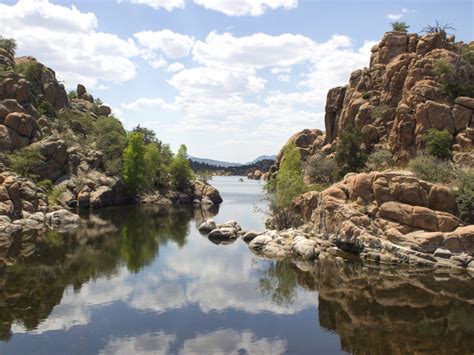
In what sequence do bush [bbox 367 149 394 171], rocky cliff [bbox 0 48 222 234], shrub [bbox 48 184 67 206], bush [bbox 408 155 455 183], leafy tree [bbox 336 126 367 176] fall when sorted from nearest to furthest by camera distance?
bush [bbox 408 155 455 183], rocky cliff [bbox 0 48 222 234], bush [bbox 367 149 394 171], leafy tree [bbox 336 126 367 176], shrub [bbox 48 184 67 206]

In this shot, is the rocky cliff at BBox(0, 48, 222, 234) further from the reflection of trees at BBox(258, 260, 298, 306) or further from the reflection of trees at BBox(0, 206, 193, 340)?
the reflection of trees at BBox(258, 260, 298, 306)

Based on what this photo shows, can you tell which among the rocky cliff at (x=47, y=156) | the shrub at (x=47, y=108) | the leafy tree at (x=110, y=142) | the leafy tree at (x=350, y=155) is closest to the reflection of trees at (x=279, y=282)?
the leafy tree at (x=350, y=155)

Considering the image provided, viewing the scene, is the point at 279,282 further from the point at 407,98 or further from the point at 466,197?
the point at 407,98

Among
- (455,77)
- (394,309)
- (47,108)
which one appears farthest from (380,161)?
(47,108)

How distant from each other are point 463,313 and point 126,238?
4133 centimetres

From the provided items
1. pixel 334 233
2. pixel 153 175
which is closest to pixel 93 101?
pixel 153 175

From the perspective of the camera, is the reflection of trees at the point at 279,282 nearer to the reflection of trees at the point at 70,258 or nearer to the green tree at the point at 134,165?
the reflection of trees at the point at 70,258

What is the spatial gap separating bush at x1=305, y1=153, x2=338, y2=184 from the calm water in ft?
95.6

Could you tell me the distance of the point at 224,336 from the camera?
84.5 feet

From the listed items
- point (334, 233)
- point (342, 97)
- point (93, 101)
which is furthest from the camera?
point (93, 101)

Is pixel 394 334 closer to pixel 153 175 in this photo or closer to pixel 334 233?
pixel 334 233

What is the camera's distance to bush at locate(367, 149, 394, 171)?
66125 millimetres

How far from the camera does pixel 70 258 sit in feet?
145

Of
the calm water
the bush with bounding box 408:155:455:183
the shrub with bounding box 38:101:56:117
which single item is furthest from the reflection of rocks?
the shrub with bounding box 38:101:56:117
